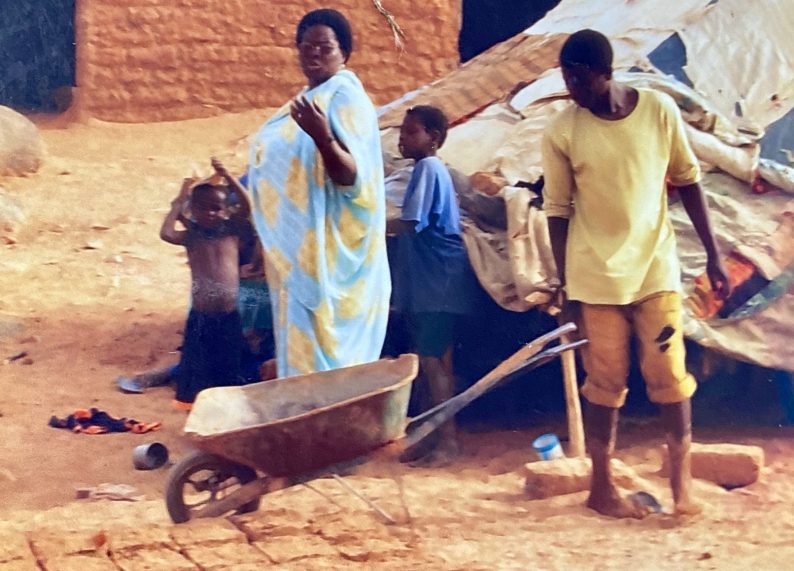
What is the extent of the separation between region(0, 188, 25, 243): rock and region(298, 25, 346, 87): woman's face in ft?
15.9

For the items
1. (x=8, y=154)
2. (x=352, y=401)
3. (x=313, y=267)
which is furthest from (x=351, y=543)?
(x=8, y=154)

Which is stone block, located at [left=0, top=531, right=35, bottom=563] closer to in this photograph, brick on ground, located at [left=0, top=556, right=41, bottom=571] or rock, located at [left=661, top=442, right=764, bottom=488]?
brick on ground, located at [left=0, top=556, right=41, bottom=571]

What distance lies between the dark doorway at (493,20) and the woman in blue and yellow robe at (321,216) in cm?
935

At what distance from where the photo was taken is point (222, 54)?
10969mm

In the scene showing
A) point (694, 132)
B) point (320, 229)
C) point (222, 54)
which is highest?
point (222, 54)

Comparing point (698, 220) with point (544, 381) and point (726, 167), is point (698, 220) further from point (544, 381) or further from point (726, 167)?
point (544, 381)

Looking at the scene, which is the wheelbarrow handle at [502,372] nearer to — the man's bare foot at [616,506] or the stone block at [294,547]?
the stone block at [294,547]

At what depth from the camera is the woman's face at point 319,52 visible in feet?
14.6

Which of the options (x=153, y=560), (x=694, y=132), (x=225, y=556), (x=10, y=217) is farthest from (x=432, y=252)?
(x=10, y=217)

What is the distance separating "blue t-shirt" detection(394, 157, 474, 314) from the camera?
5.14m

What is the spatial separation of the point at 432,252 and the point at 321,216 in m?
0.95

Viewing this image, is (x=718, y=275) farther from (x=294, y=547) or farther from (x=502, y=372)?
(x=294, y=547)

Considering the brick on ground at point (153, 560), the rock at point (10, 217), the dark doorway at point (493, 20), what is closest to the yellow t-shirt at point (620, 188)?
the brick on ground at point (153, 560)

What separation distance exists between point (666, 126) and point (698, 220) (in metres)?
0.38
